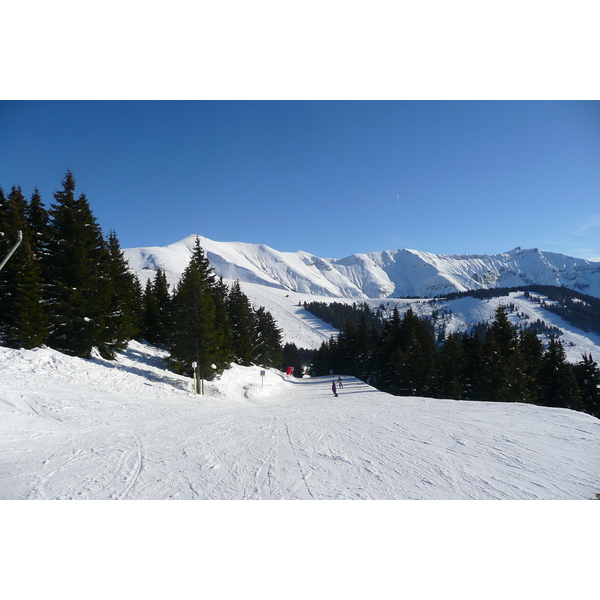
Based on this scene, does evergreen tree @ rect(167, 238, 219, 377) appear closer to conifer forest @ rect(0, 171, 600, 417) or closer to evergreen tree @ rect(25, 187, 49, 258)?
conifer forest @ rect(0, 171, 600, 417)

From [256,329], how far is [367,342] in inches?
673

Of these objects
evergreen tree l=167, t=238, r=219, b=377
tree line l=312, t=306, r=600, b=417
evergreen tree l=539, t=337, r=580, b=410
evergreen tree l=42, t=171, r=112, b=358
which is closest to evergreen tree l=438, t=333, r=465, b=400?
tree line l=312, t=306, r=600, b=417

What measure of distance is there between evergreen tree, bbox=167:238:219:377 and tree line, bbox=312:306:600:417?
20.7 metres

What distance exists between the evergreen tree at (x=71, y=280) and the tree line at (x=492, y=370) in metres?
28.0

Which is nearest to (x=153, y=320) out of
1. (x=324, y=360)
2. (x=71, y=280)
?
(x=71, y=280)

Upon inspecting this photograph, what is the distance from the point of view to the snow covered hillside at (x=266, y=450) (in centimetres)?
597

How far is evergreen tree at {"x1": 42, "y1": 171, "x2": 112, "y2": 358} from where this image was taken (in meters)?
17.3

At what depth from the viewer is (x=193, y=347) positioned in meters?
21.3

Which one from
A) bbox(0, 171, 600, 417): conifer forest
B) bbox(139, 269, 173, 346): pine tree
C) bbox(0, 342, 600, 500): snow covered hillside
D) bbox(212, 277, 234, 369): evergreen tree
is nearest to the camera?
bbox(0, 342, 600, 500): snow covered hillside

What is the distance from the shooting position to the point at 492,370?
1071 inches

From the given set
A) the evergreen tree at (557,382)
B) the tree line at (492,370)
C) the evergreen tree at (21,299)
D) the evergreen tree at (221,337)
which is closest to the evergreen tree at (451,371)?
the tree line at (492,370)

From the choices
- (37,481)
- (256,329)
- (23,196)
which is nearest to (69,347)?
(23,196)

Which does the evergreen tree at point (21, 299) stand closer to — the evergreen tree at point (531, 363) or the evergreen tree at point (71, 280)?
the evergreen tree at point (71, 280)
